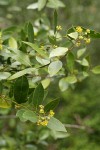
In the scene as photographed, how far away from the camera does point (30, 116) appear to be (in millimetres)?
832

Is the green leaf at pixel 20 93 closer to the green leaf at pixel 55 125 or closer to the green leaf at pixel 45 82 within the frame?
the green leaf at pixel 55 125

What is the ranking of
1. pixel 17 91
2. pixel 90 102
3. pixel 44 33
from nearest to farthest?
pixel 17 91, pixel 44 33, pixel 90 102

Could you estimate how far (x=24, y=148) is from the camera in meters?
1.60

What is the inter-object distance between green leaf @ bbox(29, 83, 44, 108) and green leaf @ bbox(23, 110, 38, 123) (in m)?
0.04

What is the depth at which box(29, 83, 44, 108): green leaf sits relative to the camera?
87cm

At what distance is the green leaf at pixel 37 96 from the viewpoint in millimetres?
868

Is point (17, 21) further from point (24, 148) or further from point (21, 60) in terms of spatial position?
point (21, 60)

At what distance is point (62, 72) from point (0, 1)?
54 centimetres

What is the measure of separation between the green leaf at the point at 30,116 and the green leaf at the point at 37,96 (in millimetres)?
40

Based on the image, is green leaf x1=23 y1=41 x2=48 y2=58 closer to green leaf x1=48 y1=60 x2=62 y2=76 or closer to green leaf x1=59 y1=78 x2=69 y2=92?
green leaf x1=48 y1=60 x2=62 y2=76

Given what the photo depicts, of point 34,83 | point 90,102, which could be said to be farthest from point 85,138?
point 34,83

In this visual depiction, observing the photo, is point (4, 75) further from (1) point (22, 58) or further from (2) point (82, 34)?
(2) point (82, 34)

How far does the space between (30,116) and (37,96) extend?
63mm

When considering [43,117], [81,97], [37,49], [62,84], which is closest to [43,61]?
[37,49]
